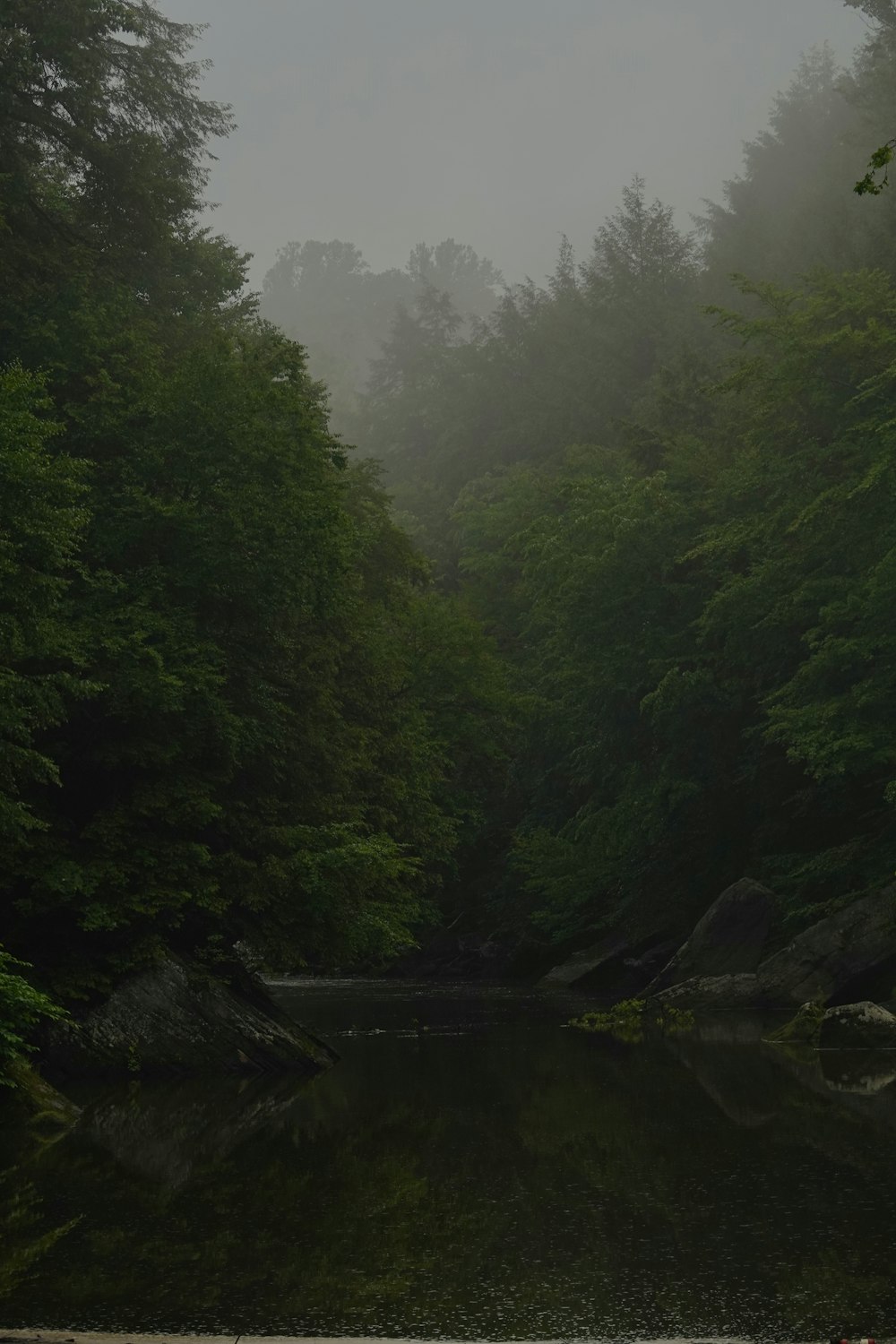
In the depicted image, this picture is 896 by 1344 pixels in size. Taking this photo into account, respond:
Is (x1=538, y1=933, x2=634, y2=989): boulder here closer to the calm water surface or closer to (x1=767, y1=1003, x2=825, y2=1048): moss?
(x1=767, y1=1003, x2=825, y2=1048): moss

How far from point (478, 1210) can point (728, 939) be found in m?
23.9

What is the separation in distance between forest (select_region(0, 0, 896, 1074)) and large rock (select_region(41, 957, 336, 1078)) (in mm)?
665

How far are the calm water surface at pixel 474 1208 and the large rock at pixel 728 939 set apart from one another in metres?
13.2

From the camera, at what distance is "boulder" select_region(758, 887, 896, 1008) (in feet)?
89.2

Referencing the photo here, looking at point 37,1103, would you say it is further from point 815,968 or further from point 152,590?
point 815,968

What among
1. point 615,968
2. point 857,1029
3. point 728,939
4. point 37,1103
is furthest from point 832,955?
point 37,1103

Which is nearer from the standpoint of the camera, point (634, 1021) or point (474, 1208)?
point (474, 1208)

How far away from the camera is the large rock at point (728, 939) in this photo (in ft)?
108

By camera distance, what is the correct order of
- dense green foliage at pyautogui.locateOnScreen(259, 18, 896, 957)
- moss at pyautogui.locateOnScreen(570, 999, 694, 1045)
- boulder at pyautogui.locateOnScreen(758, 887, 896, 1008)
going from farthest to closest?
dense green foliage at pyautogui.locateOnScreen(259, 18, 896, 957) < boulder at pyautogui.locateOnScreen(758, 887, 896, 1008) < moss at pyautogui.locateOnScreen(570, 999, 694, 1045)

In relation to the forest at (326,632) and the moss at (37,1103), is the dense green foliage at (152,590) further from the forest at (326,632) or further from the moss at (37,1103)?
the moss at (37,1103)

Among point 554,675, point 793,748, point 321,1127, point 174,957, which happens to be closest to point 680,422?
point 554,675

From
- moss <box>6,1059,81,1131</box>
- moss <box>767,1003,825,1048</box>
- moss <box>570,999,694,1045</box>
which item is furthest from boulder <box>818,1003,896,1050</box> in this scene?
moss <box>6,1059,81,1131</box>

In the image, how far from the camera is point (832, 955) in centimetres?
2859

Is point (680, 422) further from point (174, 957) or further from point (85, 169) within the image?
point (174, 957)
